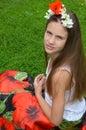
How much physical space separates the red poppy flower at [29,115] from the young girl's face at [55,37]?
1.65 ft

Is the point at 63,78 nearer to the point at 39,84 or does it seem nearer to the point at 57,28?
the point at 57,28

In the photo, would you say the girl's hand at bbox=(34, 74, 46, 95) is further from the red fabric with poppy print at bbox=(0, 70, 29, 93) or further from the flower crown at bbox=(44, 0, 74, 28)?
the flower crown at bbox=(44, 0, 74, 28)

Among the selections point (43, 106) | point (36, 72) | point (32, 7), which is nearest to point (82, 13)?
point (32, 7)

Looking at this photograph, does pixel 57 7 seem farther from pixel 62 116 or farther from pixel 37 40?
pixel 37 40

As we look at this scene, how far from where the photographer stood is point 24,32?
498 centimetres

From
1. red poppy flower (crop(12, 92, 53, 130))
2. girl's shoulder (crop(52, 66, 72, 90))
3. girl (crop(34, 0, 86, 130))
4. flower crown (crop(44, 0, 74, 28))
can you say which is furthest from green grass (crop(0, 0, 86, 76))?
flower crown (crop(44, 0, 74, 28))

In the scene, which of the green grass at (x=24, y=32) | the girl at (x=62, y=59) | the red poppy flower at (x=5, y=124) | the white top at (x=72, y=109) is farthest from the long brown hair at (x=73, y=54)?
the green grass at (x=24, y=32)

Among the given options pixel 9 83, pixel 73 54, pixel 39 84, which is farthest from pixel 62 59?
pixel 9 83

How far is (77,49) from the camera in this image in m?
2.73

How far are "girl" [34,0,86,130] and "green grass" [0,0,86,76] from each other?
136 centimetres

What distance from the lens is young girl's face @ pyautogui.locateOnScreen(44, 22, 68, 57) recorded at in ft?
8.77

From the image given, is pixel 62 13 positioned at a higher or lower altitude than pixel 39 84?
higher

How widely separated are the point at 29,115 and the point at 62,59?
546 mm

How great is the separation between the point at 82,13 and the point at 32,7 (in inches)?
30.4
